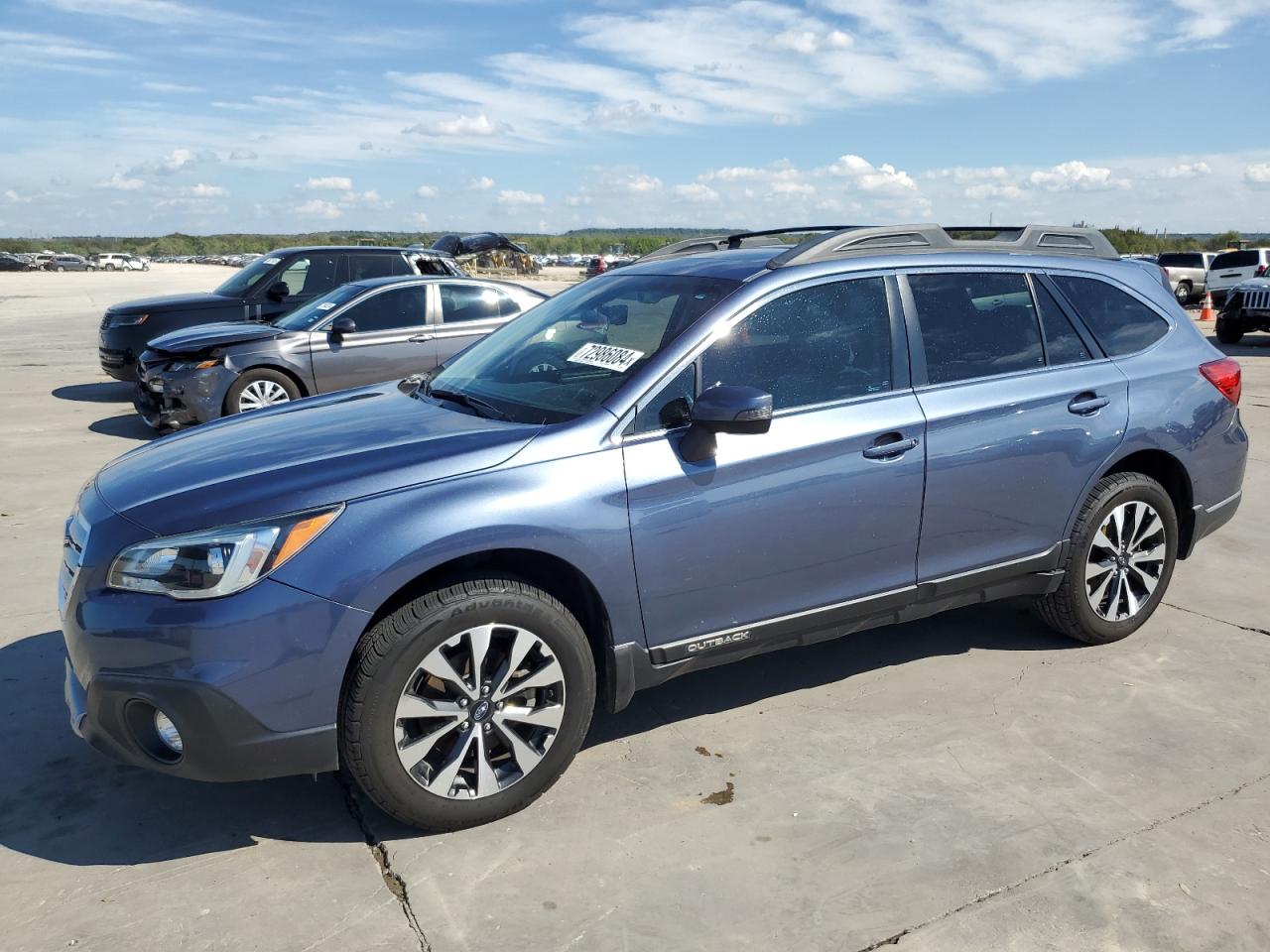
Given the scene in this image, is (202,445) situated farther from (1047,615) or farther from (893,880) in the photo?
(1047,615)

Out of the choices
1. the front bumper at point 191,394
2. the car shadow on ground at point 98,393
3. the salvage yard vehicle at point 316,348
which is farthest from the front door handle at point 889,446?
the car shadow on ground at point 98,393

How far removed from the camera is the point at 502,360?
4270 mm

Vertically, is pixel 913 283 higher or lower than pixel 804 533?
higher

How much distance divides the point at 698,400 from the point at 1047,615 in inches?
87.8

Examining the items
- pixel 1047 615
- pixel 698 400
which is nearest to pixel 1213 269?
pixel 1047 615

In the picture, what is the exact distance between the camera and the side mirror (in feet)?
10.9

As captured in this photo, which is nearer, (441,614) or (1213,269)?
(441,614)

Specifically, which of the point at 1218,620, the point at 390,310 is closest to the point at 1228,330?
the point at 390,310

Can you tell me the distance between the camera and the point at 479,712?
318 cm

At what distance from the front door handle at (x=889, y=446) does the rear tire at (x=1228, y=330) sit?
17.3 m

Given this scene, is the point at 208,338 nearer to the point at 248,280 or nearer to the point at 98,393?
the point at 248,280

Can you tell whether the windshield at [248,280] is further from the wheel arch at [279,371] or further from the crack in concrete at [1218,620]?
the crack in concrete at [1218,620]

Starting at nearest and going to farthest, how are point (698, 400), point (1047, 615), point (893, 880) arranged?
point (893, 880)
point (698, 400)
point (1047, 615)

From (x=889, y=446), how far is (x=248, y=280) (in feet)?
32.7
